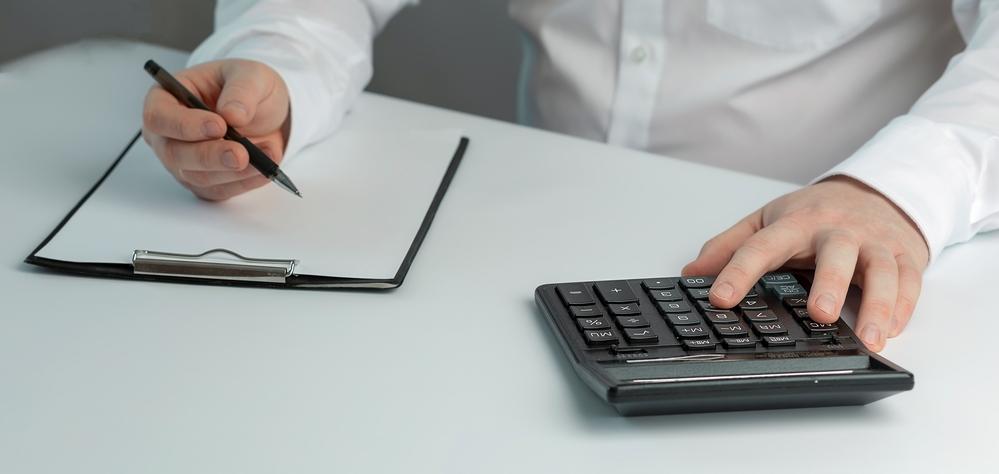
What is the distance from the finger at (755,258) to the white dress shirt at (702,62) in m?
0.31

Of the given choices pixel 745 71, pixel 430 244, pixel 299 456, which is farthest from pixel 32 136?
pixel 745 71

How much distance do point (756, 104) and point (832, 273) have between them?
48 centimetres

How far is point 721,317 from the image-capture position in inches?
19.3

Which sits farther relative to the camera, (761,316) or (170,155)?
(170,155)

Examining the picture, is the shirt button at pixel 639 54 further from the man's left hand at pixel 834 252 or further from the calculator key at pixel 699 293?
the calculator key at pixel 699 293

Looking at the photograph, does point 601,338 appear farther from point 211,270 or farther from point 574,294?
point 211,270

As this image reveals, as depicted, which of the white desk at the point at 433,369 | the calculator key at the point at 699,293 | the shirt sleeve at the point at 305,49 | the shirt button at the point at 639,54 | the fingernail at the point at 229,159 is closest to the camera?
the white desk at the point at 433,369

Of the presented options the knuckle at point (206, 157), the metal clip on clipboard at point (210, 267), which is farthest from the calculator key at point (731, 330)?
the knuckle at point (206, 157)

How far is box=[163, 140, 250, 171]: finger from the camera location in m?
0.62

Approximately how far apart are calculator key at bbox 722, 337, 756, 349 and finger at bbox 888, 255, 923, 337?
0.33ft

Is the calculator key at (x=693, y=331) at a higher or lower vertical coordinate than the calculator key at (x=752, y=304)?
lower

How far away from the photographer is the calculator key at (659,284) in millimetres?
520

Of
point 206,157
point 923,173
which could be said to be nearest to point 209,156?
point 206,157

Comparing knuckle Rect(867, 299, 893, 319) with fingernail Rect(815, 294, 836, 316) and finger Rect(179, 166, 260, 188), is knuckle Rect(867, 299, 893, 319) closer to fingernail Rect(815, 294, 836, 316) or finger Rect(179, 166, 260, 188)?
fingernail Rect(815, 294, 836, 316)
